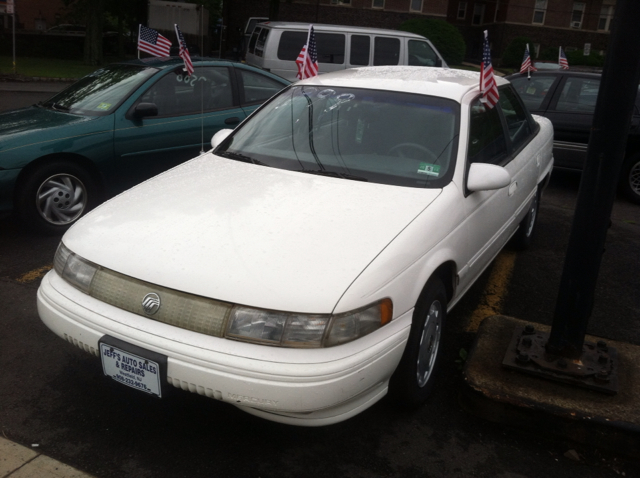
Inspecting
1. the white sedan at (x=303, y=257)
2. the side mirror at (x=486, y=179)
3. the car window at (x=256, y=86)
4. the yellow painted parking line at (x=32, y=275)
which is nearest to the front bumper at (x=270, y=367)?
the white sedan at (x=303, y=257)

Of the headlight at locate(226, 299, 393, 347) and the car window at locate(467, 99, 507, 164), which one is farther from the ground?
the car window at locate(467, 99, 507, 164)

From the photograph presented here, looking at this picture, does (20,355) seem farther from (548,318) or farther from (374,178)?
(548,318)

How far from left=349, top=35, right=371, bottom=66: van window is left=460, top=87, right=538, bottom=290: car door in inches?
327

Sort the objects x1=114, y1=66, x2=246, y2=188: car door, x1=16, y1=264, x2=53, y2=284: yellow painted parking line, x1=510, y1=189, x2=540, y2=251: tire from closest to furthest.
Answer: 1. x1=16, y1=264, x2=53, y2=284: yellow painted parking line
2. x1=510, y1=189, x2=540, y2=251: tire
3. x1=114, y1=66, x2=246, y2=188: car door

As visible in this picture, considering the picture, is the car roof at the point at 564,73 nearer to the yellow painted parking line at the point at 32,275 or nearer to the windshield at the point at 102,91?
the windshield at the point at 102,91

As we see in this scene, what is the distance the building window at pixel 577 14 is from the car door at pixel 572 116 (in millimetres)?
39727

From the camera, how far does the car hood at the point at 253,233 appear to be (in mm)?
2539

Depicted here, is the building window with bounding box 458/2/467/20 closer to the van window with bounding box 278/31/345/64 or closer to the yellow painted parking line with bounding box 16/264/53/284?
the van window with bounding box 278/31/345/64

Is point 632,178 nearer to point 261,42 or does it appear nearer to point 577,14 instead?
point 261,42

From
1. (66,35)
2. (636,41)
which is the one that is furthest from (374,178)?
(66,35)

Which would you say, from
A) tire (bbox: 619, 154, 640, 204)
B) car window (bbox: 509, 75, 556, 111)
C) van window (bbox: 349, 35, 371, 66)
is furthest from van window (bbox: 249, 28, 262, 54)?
tire (bbox: 619, 154, 640, 204)

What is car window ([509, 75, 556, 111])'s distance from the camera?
8.00 metres

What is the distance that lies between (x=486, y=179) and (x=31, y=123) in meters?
4.09

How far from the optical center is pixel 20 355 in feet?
11.7
